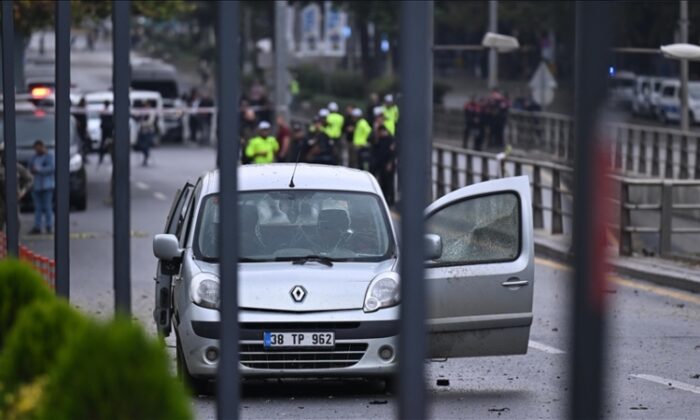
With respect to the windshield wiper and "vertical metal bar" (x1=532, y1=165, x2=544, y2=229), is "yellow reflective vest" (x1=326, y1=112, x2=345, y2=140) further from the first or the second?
the windshield wiper

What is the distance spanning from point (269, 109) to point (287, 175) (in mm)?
41343

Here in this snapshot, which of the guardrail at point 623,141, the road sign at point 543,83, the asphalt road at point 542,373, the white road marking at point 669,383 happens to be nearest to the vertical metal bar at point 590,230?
the asphalt road at point 542,373

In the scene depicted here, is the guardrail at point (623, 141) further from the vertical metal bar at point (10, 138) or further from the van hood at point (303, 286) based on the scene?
the van hood at point (303, 286)

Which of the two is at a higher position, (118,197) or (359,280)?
(118,197)

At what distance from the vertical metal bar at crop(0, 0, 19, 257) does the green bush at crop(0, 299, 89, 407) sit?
758 centimetres

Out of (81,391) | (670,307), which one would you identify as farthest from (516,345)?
(81,391)

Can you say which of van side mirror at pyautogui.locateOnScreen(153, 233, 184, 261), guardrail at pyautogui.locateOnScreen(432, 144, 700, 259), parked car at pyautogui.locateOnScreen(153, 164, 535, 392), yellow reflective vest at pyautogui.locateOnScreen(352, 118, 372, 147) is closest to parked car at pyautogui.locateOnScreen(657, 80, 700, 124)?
guardrail at pyautogui.locateOnScreen(432, 144, 700, 259)

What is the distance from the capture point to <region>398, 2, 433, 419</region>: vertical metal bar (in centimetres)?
577

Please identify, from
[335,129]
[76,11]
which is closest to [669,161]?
[335,129]

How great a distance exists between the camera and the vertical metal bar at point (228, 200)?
259 inches

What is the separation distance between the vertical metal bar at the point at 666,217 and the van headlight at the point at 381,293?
10177 mm

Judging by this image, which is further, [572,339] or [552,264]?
[552,264]

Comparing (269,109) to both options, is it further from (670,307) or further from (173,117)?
(670,307)

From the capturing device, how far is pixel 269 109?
53.5 metres
